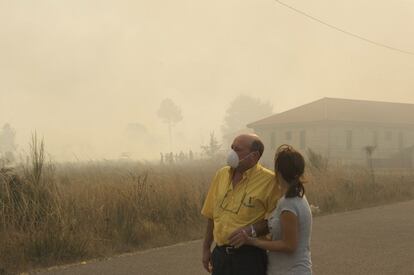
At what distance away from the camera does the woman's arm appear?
115 inches

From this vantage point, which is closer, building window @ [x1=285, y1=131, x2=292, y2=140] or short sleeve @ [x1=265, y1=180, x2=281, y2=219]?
short sleeve @ [x1=265, y1=180, x2=281, y2=219]

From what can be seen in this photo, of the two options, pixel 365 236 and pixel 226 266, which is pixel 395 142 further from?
pixel 226 266

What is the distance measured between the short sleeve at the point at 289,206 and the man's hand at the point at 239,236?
0.24m

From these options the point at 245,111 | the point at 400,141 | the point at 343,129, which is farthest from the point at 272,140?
the point at 245,111

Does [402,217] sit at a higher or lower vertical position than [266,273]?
lower

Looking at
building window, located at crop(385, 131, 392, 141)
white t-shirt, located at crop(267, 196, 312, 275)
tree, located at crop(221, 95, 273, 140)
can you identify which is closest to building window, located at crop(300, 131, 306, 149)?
building window, located at crop(385, 131, 392, 141)

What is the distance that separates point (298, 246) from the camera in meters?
3.00

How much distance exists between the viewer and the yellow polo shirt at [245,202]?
3074 millimetres

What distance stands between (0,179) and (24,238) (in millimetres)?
1259

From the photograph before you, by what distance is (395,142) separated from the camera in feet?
149

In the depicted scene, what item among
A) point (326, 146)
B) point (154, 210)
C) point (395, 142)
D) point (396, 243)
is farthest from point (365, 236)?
point (395, 142)

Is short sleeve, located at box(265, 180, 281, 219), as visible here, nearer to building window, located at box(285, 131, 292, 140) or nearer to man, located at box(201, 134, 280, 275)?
man, located at box(201, 134, 280, 275)

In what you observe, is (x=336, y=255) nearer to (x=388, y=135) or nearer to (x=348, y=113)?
(x=348, y=113)

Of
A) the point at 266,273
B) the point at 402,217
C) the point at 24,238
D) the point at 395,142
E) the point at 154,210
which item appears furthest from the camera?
the point at 395,142
